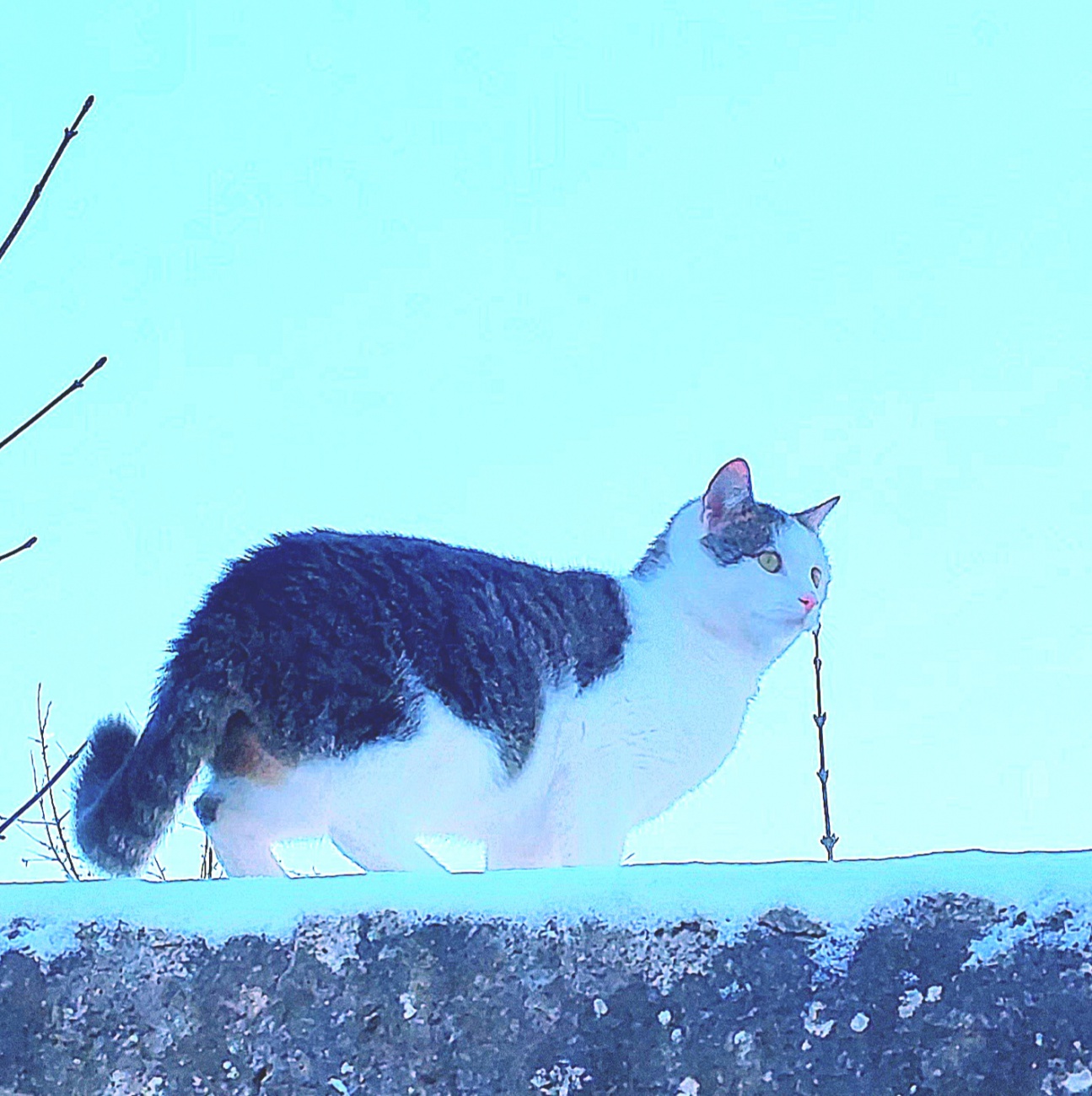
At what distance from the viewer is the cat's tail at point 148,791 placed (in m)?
1.62

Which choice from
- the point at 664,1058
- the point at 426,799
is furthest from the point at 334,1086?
the point at 426,799

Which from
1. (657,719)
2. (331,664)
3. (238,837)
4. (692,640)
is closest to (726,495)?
(692,640)

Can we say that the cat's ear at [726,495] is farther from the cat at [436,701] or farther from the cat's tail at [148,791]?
the cat's tail at [148,791]

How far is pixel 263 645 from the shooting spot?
1.70 meters

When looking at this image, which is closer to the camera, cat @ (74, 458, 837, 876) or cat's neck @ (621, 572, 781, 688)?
cat @ (74, 458, 837, 876)

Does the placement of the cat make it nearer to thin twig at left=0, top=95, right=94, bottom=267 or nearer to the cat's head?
the cat's head

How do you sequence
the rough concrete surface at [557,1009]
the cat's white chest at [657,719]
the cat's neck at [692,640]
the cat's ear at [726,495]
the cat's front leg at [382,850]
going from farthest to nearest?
the cat's ear at [726,495]
the cat's neck at [692,640]
the cat's white chest at [657,719]
the cat's front leg at [382,850]
the rough concrete surface at [557,1009]

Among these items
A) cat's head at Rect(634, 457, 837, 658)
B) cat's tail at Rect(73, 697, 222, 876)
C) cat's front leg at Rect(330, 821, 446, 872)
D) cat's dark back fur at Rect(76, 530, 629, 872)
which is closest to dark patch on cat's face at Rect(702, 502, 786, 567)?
cat's head at Rect(634, 457, 837, 658)

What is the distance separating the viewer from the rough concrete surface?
933 millimetres

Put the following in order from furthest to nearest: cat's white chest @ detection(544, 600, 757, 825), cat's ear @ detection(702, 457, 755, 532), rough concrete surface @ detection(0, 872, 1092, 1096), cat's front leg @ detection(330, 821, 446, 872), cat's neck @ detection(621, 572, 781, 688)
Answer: cat's ear @ detection(702, 457, 755, 532)
cat's neck @ detection(621, 572, 781, 688)
cat's white chest @ detection(544, 600, 757, 825)
cat's front leg @ detection(330, 821, 446, 872)
rough concrete surface @ detection(0, 872, 1092, 1096)

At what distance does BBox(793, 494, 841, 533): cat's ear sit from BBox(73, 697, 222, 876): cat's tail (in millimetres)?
965

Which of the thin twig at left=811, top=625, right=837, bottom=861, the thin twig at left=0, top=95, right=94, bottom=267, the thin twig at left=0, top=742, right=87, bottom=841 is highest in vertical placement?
the thin twig at left=0, top=95, right=94, bottom=267

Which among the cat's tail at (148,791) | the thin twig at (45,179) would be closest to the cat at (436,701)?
the cat's tail at (148,791)

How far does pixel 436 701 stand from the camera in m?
1.71
